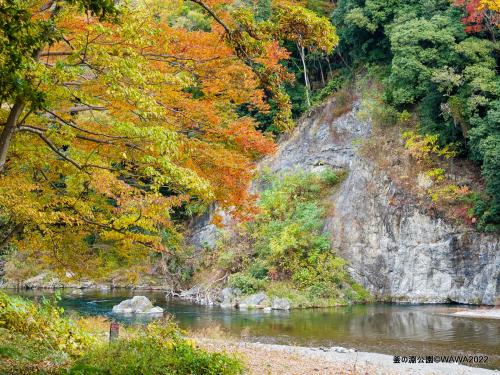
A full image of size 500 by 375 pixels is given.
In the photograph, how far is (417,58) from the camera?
27688 mm

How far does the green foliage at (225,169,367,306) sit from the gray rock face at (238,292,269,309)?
2.13 feet

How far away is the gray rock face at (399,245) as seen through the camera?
83.7 ft

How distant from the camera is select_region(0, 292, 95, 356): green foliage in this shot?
28.8 feet

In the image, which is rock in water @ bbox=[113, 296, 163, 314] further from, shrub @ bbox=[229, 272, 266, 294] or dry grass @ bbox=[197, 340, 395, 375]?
dry grass @ bbox=[197, 340, 395, 375]

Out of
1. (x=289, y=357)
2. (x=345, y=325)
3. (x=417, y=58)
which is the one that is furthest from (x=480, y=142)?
(x=289, y=357)

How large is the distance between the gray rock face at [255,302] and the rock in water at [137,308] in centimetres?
468

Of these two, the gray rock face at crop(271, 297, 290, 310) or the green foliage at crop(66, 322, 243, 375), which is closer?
the green foliage at crop(66, 322, 243, 375)

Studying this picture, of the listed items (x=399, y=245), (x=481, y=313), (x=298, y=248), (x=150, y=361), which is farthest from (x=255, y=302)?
(x=150, y=361)

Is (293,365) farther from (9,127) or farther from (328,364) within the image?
(9,127)

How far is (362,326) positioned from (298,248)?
10841 millimetres

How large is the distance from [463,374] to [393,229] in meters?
17.8

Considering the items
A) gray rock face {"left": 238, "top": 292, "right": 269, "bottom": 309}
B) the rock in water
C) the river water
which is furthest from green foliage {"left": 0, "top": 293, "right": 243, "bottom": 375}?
gray rock face {"left": 238, "top": 292, "right": 269, "bottom": 309}

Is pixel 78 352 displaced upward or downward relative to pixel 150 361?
downward

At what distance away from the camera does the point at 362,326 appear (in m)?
19.5
